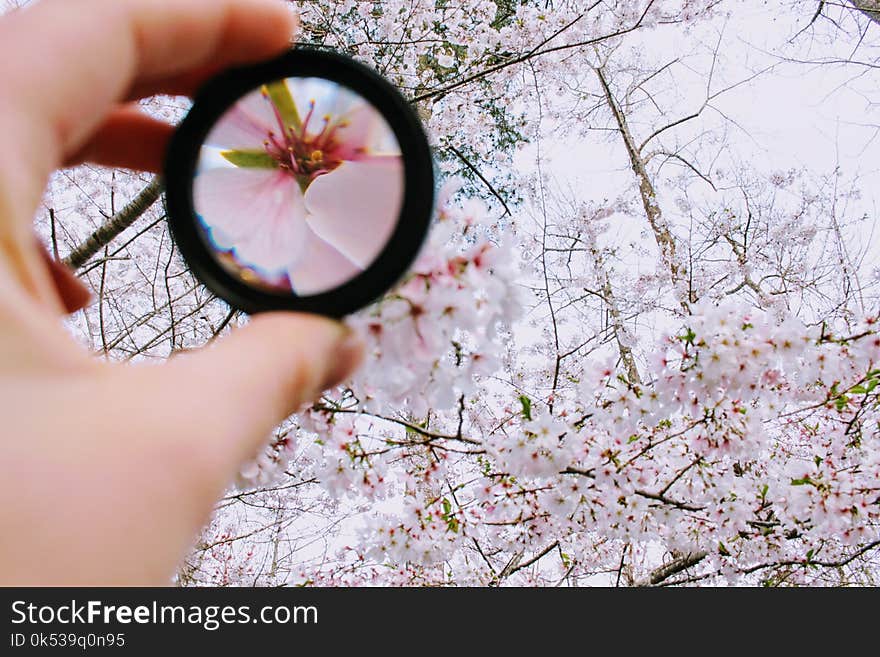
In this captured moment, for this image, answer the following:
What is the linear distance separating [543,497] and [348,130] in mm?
1889

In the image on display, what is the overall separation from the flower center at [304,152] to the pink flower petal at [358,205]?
0.02 meters

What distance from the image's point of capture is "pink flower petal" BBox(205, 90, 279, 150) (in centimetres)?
87

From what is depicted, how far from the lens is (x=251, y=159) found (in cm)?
92

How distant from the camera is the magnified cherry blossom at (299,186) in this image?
2.83ft

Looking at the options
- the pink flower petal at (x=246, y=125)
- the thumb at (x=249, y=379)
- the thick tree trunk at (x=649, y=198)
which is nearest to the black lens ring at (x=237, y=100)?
the pink flower petal at (x=246, y=125)

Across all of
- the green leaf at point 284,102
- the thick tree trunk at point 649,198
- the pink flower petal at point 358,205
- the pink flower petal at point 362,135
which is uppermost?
the thick tree trunk at point 649,198

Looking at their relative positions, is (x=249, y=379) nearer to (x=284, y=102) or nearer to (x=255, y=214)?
(x=255, y=214)

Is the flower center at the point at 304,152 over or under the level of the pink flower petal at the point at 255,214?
over

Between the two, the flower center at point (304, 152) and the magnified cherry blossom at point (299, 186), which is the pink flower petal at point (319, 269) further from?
the flower center at point (304, 152)

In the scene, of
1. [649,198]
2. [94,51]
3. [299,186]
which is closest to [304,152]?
[299,186]

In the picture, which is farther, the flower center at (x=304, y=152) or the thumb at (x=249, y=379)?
the flower center at (x=304, y=152)

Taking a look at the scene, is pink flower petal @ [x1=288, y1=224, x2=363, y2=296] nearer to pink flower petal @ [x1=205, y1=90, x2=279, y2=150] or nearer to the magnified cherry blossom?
the magnified cherry blossom

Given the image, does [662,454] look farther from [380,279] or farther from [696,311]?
[380,279]

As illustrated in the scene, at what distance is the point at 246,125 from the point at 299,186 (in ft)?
0.41
